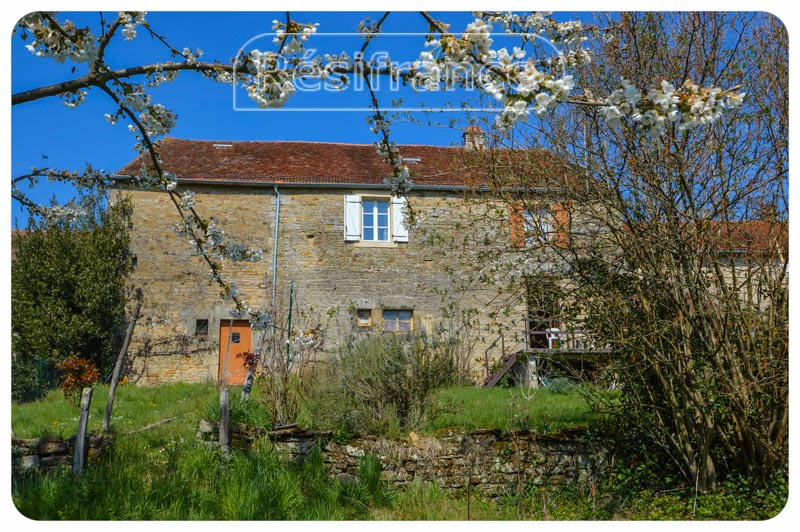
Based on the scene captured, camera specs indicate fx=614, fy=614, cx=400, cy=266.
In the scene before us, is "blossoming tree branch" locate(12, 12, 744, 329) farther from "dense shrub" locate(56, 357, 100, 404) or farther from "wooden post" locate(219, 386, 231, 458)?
"dense shrub" locate(56, 357, 100, 404)

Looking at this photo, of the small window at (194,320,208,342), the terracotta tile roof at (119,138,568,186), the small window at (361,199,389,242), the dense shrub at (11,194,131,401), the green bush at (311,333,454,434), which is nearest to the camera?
the green bush at (311,333,454,434)

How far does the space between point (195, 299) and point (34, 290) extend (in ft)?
8.60

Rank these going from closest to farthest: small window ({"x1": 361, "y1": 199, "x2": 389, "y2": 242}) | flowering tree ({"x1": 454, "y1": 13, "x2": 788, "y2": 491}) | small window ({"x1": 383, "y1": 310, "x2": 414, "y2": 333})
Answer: flowering tree ({"x1": 454, "y1": 13, "x2": 788, "y2": 491})
small window ({"x1": 383, "y1": 310, "x2": 414, "y2": 333})
small window ({"x1": 361, "y1": 199, "x2": 389, "y2": 242})

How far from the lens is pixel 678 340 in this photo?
Result: 4.18 m

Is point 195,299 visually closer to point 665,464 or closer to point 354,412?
point 354,412

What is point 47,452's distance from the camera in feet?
14.2

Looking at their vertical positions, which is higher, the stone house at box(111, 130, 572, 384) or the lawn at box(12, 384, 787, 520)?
the stone house at box(111, 130, 572, 384)

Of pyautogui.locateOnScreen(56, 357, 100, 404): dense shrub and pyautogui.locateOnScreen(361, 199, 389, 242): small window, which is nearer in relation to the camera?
pyautogui.locateOnScreen(56, 357, 100, 404): dense shrub

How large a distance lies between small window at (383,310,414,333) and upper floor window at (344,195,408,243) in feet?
4.26

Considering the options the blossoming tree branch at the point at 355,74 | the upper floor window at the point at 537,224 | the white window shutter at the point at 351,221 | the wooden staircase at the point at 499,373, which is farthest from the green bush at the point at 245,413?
the white window shutter at the point at 351,221

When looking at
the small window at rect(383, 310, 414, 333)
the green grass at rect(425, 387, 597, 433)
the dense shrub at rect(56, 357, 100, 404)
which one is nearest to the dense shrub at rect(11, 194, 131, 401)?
the dense shrub at rect(56, 357, 100, 404)

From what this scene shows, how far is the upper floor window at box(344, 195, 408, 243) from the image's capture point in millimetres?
10922

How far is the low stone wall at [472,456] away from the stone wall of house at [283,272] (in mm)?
4764
